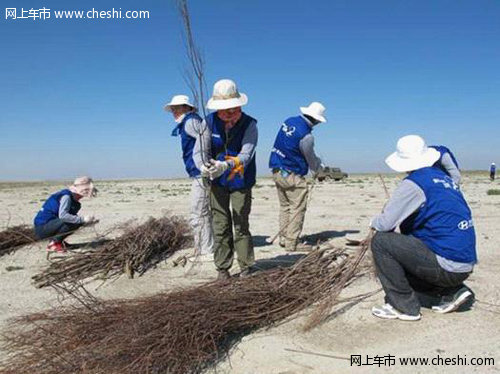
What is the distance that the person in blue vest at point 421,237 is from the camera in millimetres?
3090

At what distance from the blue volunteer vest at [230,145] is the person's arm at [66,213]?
250cm

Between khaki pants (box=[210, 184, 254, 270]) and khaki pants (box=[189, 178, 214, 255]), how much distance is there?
30.7 inches

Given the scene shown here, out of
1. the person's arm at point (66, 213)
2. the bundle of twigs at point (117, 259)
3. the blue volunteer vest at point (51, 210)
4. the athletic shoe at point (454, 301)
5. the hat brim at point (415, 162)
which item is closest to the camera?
the hat brim at point (415, 162)

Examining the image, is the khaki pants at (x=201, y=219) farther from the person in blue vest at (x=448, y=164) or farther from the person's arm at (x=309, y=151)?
the person in blue vest at (x=448, y=164)

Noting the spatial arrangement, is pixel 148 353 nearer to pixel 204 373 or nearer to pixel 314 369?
pixel 204 373

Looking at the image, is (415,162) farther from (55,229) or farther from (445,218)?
(55,229)

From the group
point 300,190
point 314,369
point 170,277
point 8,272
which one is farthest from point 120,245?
point 314,369

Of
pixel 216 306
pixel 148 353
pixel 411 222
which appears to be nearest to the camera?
pixel 148 353

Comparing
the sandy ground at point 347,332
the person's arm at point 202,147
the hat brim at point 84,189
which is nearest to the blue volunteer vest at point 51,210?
the hat brim at point 84,189

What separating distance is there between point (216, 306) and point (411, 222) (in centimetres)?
149

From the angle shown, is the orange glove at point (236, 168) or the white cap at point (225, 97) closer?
the white cap at point (225, 97)

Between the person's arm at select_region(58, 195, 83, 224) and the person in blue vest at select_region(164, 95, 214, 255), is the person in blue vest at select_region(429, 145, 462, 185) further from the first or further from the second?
the person's arm at select_region(58, 195, 83, 224)

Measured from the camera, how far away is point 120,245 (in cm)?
515

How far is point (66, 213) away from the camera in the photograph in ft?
19.0
